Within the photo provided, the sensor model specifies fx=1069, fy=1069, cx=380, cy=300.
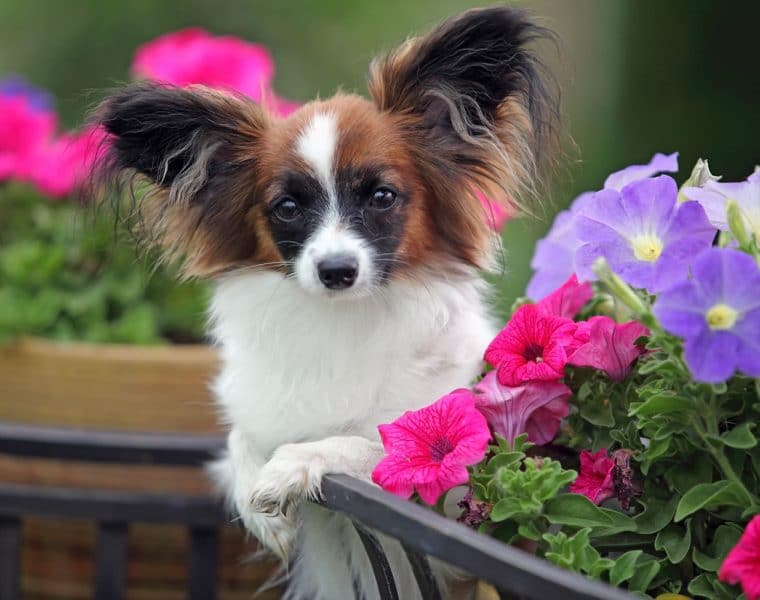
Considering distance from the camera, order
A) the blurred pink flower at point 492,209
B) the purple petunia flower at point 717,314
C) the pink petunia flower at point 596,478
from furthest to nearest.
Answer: the blurred pink flower at point 492,209 → the pink petunia flower at point 596,478 → the purple petunia flower at point 717,314

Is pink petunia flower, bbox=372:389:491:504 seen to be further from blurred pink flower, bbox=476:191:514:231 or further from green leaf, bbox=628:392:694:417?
blurred pink flower, bbox=476:191:514:231

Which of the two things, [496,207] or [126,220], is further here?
[496,207]

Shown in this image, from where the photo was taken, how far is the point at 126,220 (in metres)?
2.22

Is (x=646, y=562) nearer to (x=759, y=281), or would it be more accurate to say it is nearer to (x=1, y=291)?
(x=759, y=281)

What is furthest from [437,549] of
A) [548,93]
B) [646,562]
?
[548,93]

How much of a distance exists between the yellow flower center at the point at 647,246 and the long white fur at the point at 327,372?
582mm

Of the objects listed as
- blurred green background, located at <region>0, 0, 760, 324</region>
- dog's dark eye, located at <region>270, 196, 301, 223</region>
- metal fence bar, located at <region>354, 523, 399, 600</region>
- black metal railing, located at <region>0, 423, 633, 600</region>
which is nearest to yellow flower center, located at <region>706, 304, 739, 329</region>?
metal fence bar, located at <region>354, 523, 399, 600</region>

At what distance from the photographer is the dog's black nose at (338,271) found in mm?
1924

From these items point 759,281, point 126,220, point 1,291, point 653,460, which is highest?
point 759,281

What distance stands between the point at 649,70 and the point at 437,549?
6.12 m

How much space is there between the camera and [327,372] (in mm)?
2076

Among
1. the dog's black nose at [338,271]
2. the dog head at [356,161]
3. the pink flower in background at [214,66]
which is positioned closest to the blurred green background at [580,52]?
the pink flower in background at [214,66]

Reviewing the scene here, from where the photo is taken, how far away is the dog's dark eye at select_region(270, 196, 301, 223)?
6.74 ft

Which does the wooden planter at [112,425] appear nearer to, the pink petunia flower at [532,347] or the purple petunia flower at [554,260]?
the purple petunia flower at [554,260]
